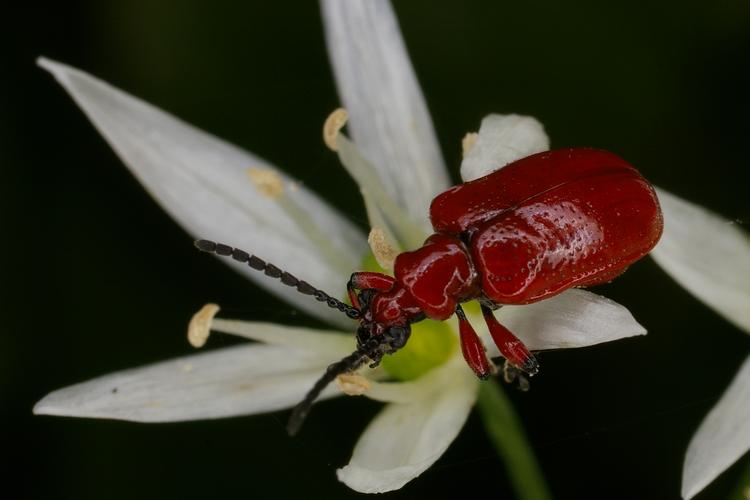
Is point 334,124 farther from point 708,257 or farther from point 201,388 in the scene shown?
point 708,257

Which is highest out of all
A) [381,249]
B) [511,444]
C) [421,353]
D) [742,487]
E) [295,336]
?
[381,249]

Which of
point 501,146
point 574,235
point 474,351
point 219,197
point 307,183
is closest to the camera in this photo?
point 574,235

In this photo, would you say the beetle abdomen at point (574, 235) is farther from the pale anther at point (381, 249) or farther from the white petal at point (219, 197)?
the white petal at point (219, 197)

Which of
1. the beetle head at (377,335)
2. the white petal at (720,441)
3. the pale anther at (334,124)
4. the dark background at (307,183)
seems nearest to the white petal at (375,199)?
the pale anther at (334,124)

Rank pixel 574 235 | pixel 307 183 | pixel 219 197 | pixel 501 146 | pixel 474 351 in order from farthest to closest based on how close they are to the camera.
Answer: pixel 307 183
pixel 219 197
pixel 501 146
pixel 474 351
pixel 574 235

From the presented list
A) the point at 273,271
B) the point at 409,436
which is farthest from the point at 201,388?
the point at 409,436

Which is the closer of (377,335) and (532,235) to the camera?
(532,235)

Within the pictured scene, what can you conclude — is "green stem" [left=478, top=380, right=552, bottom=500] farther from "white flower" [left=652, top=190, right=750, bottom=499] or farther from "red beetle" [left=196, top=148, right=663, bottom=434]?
"white flower" [left=652, top=190, right=750, bottom=499]
